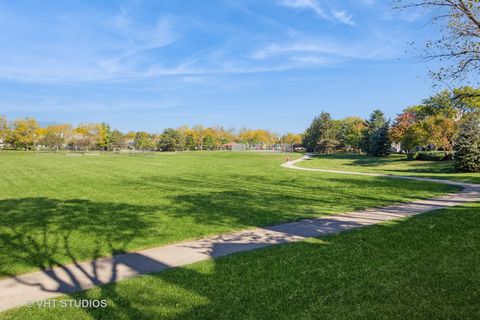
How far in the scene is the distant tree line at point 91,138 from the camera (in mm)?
101131

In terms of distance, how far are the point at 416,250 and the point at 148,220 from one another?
7.07 metres

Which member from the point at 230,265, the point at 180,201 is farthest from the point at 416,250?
the point at 180,201

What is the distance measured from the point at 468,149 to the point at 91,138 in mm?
113795

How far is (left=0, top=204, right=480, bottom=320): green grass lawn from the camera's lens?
15.0ft

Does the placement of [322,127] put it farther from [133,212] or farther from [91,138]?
[133,212]

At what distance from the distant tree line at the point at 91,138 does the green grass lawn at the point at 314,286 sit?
112 m

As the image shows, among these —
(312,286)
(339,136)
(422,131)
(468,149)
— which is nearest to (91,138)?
(339,136)

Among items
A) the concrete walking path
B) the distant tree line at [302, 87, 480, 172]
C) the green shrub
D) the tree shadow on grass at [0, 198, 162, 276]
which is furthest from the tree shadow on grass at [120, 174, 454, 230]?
the green shrub

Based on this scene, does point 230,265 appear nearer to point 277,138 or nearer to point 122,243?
point 122,243

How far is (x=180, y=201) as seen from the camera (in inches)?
548

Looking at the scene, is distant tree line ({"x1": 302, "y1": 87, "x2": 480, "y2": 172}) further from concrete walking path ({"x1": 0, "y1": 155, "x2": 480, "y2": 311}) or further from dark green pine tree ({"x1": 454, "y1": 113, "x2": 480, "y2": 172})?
concrete walking path ({"x1": 0, "y1": 155, "x2": 480, "y2": 311})

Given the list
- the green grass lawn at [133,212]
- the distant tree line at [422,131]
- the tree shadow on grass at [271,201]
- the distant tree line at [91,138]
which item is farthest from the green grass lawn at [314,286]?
the distant tree line at [91,138]

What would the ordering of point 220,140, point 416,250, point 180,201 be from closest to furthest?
point 416,250
point 180,201
point 220,140

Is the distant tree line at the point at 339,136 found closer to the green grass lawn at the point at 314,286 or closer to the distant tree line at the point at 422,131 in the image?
the distant tree line at the point at 422,131
